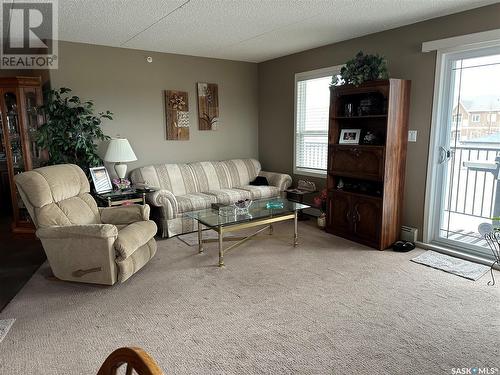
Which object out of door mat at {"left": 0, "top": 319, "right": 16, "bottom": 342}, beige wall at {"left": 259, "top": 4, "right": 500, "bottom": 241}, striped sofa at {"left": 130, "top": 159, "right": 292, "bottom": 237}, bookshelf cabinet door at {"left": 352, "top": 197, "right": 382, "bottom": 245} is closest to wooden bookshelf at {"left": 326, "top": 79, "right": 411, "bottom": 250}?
bookshelf cabinet door at {"left": 352, "top": 197, "right": 382, "bottom": 245}

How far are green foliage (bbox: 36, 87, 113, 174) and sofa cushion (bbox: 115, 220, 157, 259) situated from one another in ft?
4.93

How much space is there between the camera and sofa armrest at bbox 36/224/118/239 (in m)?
2.81

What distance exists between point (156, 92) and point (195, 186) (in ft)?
4.91

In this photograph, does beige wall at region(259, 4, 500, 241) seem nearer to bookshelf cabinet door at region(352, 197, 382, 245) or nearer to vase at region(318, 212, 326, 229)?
bookshelf cabinet door at region(352, 197, 382, 245)

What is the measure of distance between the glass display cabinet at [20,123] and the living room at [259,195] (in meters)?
0.02

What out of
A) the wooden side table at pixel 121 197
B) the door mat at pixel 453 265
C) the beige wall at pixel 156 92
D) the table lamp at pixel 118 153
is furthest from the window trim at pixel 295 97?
the table lamp at pixel 118 153

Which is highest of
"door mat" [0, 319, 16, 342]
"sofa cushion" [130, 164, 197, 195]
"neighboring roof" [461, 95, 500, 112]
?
"neighboring roof" [461, 95, 500, 112]

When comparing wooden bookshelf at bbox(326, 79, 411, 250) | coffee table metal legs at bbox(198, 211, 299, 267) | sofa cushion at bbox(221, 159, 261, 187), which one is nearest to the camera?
coffee table metal legs at bbox(198, 211, 299, 267)

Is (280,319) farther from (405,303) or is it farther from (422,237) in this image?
(422,237)

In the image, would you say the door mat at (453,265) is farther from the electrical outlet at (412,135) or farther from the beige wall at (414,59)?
the electrical outlet at (412,135)

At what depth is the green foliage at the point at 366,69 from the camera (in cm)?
374

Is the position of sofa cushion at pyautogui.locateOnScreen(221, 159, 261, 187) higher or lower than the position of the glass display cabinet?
lower

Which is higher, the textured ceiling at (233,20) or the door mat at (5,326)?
the textured ceiling at (233,20)

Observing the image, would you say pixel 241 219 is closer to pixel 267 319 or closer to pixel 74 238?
pixel 267 319
